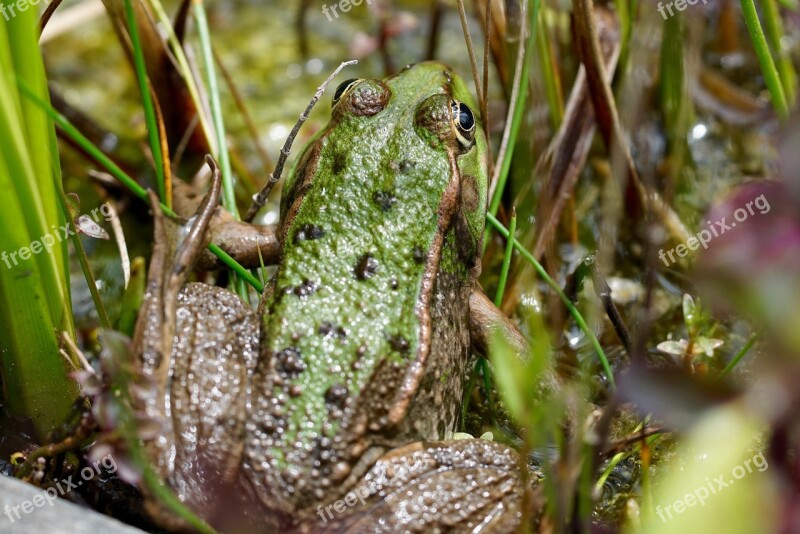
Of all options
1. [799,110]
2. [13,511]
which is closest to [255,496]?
[13,511]

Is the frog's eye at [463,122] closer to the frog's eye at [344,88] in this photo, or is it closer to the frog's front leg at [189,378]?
the frog's eye at [344,88]

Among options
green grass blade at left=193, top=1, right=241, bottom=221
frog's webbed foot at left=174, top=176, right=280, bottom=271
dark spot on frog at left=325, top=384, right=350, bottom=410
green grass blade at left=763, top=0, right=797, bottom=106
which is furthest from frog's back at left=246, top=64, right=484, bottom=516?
green grass blade at left=763, top=0, right=797, bottom=106

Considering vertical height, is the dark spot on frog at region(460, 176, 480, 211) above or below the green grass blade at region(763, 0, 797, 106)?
below

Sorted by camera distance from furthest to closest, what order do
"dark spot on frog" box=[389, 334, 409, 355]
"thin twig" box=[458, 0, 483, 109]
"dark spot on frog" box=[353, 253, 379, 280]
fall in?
1. "thin twig" box=[458, 0, 483, 109]
2. "dark spot on frog" box=[353, 253, 379, 280]
3. "dark spot on frog" box=[389, 334, 409, 355]

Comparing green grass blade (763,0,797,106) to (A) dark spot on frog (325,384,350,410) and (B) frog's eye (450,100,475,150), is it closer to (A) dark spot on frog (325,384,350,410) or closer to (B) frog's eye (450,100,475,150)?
(B) frog's eye (450,100,475,150)

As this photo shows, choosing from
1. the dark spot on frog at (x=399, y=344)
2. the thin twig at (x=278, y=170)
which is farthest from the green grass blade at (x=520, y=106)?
the dark spot on frog at (x=399, y=344)

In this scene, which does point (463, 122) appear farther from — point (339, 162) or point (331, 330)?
point (331, 330)
